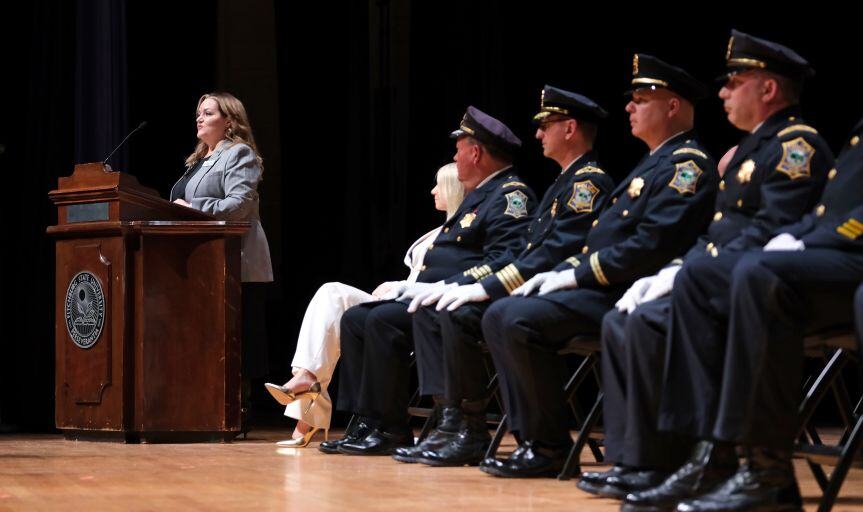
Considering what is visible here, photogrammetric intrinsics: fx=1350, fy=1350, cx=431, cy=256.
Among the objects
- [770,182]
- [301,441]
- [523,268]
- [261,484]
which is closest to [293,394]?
[301,441]

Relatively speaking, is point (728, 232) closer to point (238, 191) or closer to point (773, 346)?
point (773, 346)

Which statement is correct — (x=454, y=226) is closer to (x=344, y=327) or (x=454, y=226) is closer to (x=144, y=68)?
(x=344, y=327)

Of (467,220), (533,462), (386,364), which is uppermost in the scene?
(467,220)

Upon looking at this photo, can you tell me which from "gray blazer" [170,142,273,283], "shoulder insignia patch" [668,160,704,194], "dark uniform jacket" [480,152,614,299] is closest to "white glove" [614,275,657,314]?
"shoulder insignia patch" [668,160,704,194]

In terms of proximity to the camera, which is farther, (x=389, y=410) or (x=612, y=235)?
(x=389, y=410)

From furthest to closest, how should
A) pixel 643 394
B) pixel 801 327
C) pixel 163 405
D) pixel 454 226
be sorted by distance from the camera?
pixel 163 405
pixel 454 226
pixel 643 394
pixel 801 327

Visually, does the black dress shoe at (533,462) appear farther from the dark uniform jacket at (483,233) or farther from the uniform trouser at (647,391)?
the dark uniform jacket at (483,233)

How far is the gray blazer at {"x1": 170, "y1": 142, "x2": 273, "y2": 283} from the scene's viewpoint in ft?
19.1

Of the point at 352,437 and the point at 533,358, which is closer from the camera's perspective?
the point at 533,358

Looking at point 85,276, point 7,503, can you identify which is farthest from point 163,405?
point 7,503

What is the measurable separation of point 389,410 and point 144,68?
2.91 metres

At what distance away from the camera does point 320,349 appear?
5.33 meters

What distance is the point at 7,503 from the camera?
3281mm

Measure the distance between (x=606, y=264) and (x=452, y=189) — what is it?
5.27 ft
